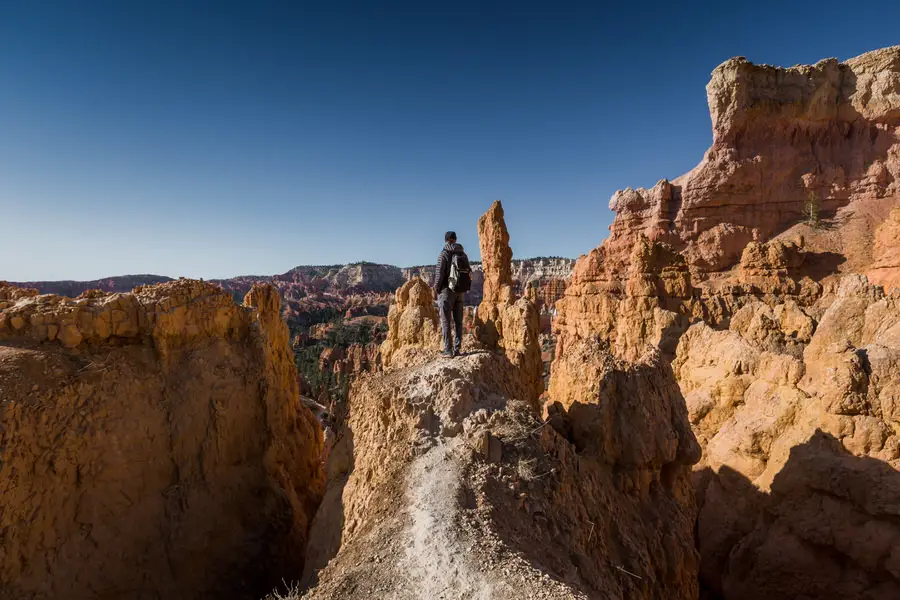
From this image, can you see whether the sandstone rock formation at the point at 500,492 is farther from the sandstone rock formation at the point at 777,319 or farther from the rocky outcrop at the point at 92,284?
the rocky outcrop at the point at 92,284

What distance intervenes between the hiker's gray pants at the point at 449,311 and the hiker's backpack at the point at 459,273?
13 centimetres

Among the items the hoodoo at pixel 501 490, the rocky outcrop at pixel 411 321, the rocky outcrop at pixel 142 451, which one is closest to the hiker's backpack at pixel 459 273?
the hoodoo at pixel 501 490

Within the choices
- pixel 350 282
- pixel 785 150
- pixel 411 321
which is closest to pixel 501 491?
pixel 411 321

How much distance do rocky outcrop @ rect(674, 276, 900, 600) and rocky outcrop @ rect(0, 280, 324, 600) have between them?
785 cm

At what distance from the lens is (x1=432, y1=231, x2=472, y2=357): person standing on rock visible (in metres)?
6.66

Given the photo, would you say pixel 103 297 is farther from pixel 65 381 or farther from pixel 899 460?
pixel 899 460

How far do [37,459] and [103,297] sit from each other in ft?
7.80

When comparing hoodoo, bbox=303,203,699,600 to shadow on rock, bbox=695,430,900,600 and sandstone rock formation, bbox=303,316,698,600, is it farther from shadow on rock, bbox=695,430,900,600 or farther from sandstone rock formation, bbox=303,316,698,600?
shadow on rock, bbox=695,430,900,600

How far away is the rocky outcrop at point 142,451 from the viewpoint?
505cm

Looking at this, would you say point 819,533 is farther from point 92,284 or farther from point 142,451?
point 92,284

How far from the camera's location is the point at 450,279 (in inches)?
267

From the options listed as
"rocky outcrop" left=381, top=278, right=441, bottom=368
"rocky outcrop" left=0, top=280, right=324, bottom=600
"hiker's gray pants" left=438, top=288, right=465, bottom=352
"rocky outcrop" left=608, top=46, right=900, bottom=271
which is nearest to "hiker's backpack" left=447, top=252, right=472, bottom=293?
"hiker's gray pants" left=438, top=288, right=465, bottom=352

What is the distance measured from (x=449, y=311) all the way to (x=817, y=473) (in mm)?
6650

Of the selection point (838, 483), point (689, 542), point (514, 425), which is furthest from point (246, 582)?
point (838, 483)
